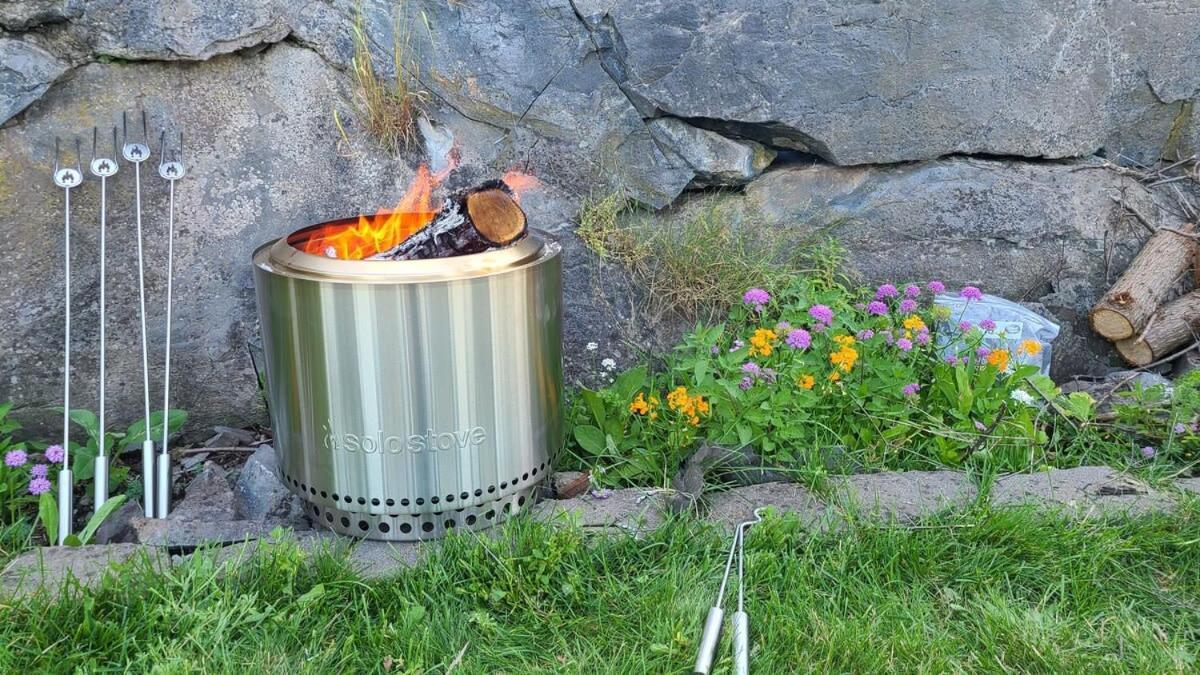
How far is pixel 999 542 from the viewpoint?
2.41 metres

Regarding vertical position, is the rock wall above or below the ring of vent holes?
above

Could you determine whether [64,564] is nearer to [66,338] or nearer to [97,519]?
[97,519]

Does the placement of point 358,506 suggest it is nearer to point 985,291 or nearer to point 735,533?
point 735,533

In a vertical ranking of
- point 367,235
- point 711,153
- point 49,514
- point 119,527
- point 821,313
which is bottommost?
point 119,527

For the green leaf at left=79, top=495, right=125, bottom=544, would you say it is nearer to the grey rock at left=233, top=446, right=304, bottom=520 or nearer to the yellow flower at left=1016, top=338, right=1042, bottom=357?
the grey rock at left=233, top=446, right=304, bottom=520

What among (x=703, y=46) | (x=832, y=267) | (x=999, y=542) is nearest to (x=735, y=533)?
(x=999, y=542)

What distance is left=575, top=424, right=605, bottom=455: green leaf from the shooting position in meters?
2.90

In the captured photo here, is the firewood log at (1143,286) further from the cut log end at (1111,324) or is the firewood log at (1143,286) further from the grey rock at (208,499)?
the grey rock at (208,499)

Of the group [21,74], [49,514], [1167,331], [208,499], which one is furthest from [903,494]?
[21,74]

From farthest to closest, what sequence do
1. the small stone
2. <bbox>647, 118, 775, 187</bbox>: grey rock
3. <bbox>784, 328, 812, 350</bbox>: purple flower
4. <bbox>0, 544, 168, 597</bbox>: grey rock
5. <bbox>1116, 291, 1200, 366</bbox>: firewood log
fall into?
<bbox>1116, 291, 1200, 366</bbox>: firewood log → <bbox>647, 118, 775, 187</bbox>: grey rock → <bbox>784, 328, 812, 350</bbox>: purple flower → the small stone → <bbox>0, 544, 168, 597</bbox>: grey rock

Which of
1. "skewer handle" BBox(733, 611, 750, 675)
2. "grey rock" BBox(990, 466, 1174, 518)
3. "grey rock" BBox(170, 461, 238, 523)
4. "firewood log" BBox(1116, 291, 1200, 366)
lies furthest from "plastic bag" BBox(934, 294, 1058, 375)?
"grey rock" BBox(170, 461, 238, 523)

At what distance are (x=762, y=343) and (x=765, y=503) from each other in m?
0.49

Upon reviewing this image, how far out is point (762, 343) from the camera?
2863 mm

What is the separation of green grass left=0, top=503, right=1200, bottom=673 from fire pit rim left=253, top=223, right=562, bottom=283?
0.62m
